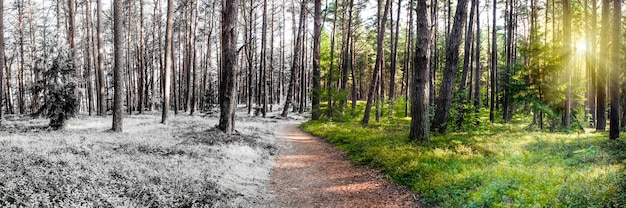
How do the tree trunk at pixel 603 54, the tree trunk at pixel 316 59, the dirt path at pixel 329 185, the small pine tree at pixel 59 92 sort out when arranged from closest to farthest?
the dirt path at pixel 329 185, the tree trunk at pixel 603 54, the small pine tree at pixel 59 92, the tree trunk at pixel 316 59

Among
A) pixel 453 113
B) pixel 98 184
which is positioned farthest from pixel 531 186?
pixel 453 113

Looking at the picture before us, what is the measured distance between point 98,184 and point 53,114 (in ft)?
37.2

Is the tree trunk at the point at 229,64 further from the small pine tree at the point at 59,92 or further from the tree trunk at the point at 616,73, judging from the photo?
the tree trunk at the point at 616,73

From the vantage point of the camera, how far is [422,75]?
10.9 meters

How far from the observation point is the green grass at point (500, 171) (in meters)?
5.20

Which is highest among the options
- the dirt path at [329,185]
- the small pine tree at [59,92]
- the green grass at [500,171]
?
the small pine tree at [59,92]

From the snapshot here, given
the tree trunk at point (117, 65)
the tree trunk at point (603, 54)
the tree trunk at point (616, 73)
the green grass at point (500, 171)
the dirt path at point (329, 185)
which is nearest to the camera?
the green grass at point (500, 171)

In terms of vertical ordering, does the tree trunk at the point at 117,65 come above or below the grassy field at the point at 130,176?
above

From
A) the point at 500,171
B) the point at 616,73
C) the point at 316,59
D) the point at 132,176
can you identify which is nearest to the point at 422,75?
the point at 500,171

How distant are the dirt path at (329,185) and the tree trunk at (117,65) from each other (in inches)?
278

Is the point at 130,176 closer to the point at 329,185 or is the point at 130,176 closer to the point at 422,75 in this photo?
the point at 329,185

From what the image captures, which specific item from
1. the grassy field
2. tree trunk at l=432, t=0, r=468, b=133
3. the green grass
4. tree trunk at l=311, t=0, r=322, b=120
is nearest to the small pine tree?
the grassy field

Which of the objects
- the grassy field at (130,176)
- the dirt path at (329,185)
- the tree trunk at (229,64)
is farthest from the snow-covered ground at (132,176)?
the tree trunk at (229,64)

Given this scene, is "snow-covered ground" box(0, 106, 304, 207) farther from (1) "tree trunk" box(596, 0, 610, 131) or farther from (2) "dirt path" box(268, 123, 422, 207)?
(1) "tree trunk" box(596, 0, 610, 131)
